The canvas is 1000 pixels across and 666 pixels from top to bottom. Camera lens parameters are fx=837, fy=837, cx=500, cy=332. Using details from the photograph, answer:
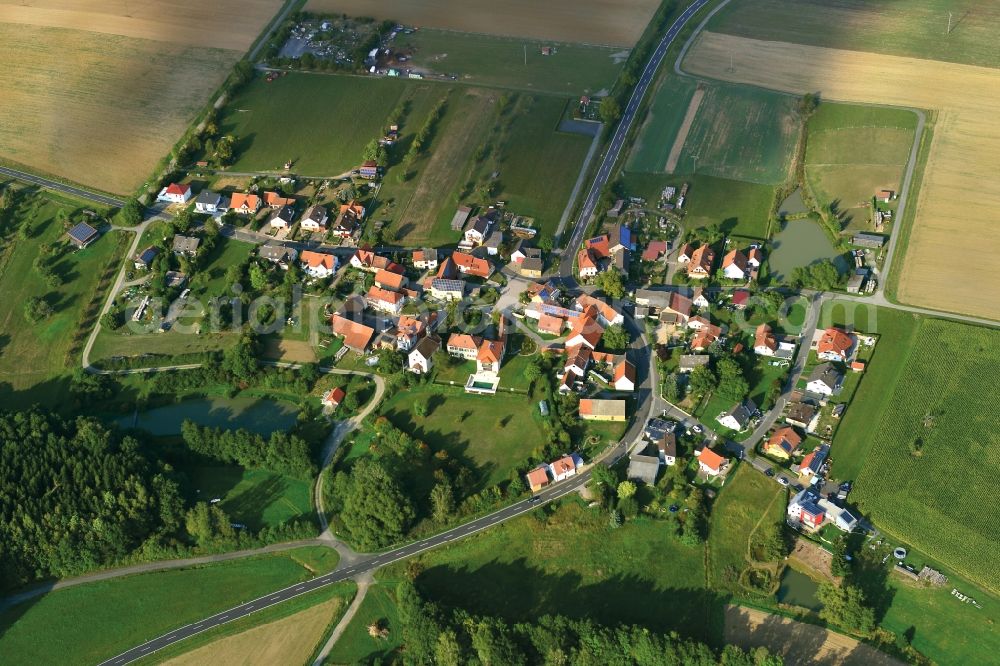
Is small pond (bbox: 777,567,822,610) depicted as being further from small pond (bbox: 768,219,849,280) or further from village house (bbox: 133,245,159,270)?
village house (bbox: 133,245,159,270)

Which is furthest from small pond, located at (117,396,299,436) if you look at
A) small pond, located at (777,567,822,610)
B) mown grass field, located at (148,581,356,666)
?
small pond, located at (777,567,822,610)

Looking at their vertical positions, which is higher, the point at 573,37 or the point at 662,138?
the point at 573,37

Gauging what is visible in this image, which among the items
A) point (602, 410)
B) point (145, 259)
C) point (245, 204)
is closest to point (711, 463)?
point (602, 410)

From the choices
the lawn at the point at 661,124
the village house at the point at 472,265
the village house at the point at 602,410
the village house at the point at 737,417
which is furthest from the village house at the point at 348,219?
the village house at the point at 737,417

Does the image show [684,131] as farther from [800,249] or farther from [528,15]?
[528,15]

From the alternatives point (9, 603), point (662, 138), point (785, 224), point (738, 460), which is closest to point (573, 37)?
point (662, 138)

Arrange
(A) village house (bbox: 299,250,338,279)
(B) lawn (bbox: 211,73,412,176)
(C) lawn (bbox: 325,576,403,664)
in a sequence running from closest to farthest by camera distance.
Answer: (C) lawn (bbox: 325,576,403,664)
(A) village house (bbox: 299,250,338,279)
(B) lawn (bbox: 211,73,412,176)

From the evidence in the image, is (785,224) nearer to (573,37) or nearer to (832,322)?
(832,322)
